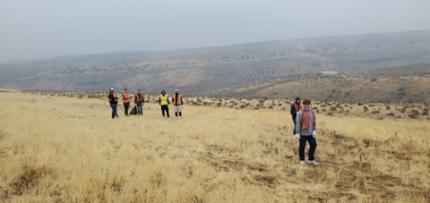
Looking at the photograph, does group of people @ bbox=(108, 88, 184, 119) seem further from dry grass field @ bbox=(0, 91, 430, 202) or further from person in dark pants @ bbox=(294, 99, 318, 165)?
person in dark pants @ bbox=(294, 99, 318, 165)

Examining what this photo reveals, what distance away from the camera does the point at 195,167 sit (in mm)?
10398

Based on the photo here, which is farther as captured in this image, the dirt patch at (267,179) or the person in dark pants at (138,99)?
the person in dark pants at (138,99)

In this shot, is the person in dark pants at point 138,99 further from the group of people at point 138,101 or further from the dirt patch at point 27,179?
the dirt patch at point 27,179

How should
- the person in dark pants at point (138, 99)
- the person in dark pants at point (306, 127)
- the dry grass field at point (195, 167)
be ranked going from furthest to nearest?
the person in dark pants at point (138, 99) → the person in dark pants at point (306, 127) → the dry grass field at point (195, 167)

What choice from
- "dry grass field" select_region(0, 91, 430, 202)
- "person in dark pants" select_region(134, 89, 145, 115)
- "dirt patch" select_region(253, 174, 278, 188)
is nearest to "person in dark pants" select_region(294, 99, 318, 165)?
"dry grass field" select_region(0, 91, 430, 202)

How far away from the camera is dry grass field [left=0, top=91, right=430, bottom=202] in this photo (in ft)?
26.2

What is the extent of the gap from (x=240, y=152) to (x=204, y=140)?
1.83m

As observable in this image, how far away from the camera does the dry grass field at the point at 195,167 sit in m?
7.97

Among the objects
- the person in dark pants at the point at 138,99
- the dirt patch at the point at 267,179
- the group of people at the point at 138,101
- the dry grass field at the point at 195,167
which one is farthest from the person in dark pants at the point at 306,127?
the person in dark pants at the point at 138,99

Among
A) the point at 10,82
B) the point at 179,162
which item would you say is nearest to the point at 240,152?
the point at 179,162

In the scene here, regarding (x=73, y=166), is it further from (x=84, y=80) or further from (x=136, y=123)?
(x=84, y=80)

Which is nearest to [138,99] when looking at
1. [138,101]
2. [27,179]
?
[138,101]

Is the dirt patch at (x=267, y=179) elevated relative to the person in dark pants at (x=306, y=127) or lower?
lower

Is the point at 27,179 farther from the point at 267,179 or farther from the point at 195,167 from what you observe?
the point at 267,179
